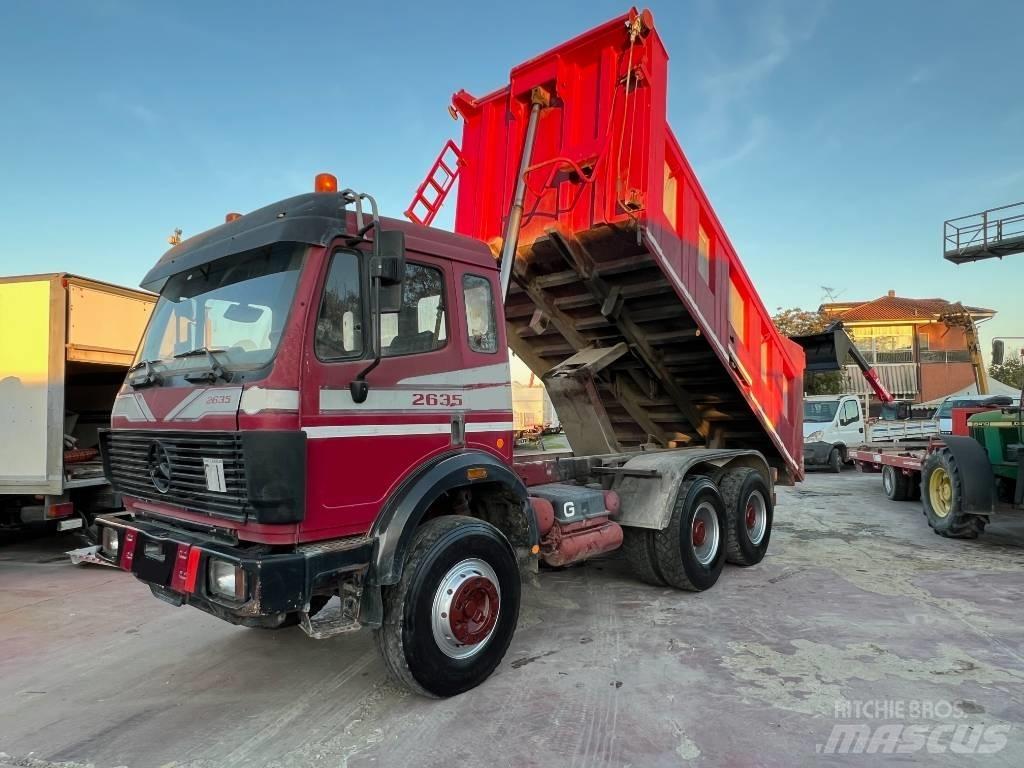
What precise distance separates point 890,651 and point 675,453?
2.39 m

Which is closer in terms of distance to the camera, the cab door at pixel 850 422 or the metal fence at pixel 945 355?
the cab door at pixel 850 422

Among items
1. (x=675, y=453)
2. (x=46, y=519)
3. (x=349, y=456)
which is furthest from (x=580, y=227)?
(x=46, y=519)

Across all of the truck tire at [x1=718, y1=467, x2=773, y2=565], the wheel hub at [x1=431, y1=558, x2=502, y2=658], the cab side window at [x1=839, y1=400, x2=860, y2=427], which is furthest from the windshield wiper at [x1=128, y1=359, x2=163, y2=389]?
the cab side window at [x1=839, y1=400, x2=860, y2=427]

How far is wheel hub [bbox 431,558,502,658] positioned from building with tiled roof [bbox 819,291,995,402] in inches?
1222

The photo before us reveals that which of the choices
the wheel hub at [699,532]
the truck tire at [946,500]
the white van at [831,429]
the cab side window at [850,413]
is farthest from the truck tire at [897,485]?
the wheel hub at [699,532]

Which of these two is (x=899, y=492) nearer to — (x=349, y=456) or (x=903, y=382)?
(x=349, y=456)

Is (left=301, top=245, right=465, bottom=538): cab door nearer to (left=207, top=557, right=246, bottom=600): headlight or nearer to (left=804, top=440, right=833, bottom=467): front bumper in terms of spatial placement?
(left=207, top=557, right=246, bottom=600): headlight

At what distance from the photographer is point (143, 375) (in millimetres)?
3869

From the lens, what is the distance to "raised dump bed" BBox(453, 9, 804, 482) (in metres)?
5.02

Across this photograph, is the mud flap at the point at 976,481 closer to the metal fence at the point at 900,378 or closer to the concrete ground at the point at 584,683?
the concrete ground at the point at 584,683

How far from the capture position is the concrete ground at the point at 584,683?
3156mm

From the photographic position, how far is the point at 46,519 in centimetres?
682

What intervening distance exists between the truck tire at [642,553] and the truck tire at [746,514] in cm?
95

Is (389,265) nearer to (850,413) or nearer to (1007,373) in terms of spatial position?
(850,413)
